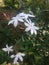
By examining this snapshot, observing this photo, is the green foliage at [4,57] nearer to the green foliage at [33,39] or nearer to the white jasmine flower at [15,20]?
the green foliage at [33,39]

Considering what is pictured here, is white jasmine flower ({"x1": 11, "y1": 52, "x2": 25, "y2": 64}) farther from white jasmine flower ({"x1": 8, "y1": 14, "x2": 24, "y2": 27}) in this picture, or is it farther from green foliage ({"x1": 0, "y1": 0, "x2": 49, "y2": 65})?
white jasmine flower ({"x1": 8, "y1": 14, "x2": 24, "y2": 27})

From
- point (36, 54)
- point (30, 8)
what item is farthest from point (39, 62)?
point (30, 8)

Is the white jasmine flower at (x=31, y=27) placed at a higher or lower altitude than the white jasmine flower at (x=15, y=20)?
lower

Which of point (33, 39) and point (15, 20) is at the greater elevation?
point (15, 20)

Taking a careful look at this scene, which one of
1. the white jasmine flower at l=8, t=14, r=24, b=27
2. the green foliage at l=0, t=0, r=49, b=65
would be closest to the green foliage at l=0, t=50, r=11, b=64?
the green foliage at l=0, t=0, r=49, b=65

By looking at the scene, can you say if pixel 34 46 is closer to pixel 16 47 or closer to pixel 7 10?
pixel 16 47

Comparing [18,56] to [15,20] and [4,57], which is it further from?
[15,20]

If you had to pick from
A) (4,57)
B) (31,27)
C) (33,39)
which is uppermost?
(31,27)

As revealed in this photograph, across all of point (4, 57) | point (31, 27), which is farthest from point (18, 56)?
point (31, 27)

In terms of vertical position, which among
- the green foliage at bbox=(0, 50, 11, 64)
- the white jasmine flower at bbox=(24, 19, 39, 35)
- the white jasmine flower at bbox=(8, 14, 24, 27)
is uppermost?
the white jasmine flower at bbox=(8, 14, 24, 27)

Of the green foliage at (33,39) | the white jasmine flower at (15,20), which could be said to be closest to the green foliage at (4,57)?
the green foliage at (33,39)

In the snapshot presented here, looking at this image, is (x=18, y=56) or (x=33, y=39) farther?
(x=33, y=39)
